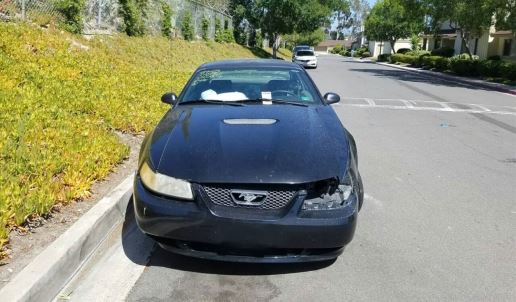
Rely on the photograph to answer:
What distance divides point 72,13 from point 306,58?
72.3 feet

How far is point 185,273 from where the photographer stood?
3420mm

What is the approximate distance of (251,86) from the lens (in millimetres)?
5074

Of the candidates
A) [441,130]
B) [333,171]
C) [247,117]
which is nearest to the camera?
[333,171]

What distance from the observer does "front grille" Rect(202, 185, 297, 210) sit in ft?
10.1

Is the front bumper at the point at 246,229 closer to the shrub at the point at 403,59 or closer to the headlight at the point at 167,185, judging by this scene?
the headlight at the point at 167,185

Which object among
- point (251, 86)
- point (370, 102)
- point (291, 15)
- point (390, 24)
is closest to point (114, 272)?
point (251, 86)

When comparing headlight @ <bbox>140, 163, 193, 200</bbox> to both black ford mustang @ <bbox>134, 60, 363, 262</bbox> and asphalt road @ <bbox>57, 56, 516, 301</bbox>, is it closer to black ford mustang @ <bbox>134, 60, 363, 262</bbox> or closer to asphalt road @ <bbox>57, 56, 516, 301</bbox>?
black ford mustang @ <bbox>134, 60, 363, 262</bbox>

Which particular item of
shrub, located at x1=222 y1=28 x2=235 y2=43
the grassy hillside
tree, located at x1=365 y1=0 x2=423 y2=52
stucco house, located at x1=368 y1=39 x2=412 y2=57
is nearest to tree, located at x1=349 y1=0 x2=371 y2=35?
stucco house, located at x1=368 y1=39 x2=412 y2=57

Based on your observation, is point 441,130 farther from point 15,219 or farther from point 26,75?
point 15,219

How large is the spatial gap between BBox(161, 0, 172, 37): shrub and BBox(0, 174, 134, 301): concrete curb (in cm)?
1780

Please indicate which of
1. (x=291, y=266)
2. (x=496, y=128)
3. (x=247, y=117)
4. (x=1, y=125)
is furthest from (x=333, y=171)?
(x=496, y=128)

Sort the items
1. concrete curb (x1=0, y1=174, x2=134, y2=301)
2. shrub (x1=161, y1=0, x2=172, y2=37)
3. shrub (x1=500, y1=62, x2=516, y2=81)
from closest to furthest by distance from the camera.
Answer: concrete curb (x1=0, y1=174, x2=134, y2=301)
shrub (x1=161, y1=0, x2=172, y2=37)
shrub (x1=500, y1=62, x2=516, y2=81)

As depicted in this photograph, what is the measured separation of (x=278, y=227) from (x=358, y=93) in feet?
47.8

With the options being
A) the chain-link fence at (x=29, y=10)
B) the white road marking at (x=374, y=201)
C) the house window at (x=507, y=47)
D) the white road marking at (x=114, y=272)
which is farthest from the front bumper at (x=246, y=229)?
the house window at (x=507, y=47)
